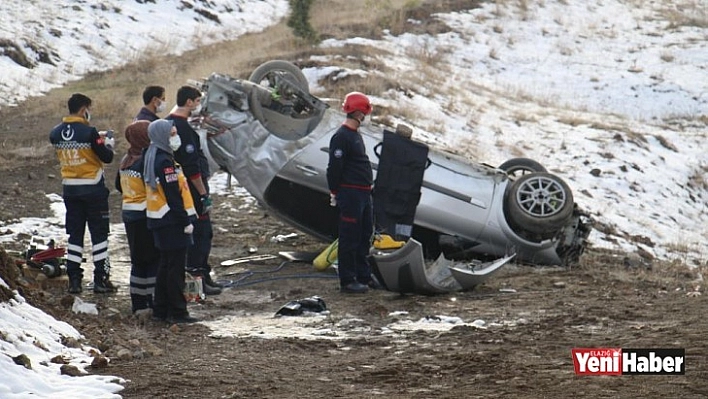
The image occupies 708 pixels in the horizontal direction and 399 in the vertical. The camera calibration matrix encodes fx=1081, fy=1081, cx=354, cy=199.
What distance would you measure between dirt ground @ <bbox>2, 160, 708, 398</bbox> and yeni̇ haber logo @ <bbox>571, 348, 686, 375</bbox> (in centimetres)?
9

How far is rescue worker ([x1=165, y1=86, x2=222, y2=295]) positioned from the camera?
942 centimetres

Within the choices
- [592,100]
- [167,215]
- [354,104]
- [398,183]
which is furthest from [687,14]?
[167,215]

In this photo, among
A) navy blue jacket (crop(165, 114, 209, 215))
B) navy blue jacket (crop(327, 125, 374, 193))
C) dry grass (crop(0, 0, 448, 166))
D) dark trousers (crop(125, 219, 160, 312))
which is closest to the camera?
dark trousers (crop(125, 219, 160, 312))

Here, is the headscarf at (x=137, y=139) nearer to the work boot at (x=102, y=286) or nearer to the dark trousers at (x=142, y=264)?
the dark trousers at (x=142, y=264)

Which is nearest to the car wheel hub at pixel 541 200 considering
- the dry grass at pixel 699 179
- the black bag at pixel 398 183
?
the black bag at pixel 398 183

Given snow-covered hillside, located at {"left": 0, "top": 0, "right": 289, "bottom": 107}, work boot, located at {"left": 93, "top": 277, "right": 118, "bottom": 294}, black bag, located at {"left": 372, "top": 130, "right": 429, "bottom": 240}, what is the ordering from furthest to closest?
snow-covered hillside, located at {"left": 0, "top": 0, "right": 289, "bottom": 107}
black bag, located at {"left": 372, "top": 130, "right": 429, "bottom": 240}
work boot, located at {"left": 93, "top": 277, "right": 118, "bottom": 294}

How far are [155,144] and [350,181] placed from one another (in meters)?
2.13

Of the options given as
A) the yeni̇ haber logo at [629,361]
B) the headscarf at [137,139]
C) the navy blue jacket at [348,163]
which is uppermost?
the headscarf at [137,139]

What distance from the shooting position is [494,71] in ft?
87.6

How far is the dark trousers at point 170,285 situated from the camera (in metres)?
8.34

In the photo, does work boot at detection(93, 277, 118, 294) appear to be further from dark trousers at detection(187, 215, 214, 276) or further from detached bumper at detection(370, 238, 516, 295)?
detached bumper at detection(370, 238, 516, 295)

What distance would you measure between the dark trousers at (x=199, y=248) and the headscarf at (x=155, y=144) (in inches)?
57.0

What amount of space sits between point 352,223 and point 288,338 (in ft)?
7.28

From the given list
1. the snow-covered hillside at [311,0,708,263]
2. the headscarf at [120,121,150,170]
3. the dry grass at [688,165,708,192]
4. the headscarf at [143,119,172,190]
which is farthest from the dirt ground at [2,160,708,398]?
the dry grass at [688,165,708,192]
